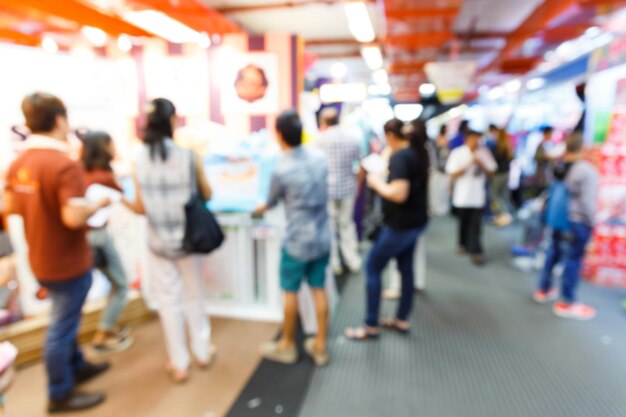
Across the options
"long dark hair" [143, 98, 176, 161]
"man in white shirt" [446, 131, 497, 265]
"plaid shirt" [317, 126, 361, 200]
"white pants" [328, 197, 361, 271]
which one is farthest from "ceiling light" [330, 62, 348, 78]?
"long dark hair" [143, 98, 176, 161]

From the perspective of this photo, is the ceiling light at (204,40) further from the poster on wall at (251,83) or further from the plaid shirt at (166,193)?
the plaid shirt at (166,193)

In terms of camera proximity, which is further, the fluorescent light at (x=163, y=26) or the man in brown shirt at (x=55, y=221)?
the fluorescent light at (x=163, y=26)

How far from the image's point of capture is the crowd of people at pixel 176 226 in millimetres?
1898

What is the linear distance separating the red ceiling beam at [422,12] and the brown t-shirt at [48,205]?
130 inches

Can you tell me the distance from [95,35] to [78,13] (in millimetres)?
1058

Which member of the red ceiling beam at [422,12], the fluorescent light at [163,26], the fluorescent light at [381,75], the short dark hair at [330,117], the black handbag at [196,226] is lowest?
the black handbag at [196,226]

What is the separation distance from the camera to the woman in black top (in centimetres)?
248

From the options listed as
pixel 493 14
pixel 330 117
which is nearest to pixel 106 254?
pixel 330 117

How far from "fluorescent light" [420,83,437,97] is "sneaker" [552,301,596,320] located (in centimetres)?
1054

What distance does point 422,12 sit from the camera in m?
3.83

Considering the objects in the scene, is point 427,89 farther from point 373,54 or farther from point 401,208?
point 401,208

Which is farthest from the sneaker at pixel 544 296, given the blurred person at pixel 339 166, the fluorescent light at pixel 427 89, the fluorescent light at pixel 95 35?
the fluorescent light at pixel 427 89

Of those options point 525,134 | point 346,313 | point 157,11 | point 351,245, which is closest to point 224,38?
point 157,11

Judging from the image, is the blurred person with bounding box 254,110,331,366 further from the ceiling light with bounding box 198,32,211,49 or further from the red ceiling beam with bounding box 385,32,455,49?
the red ceiling beam with bounding box 385,32,455,49
